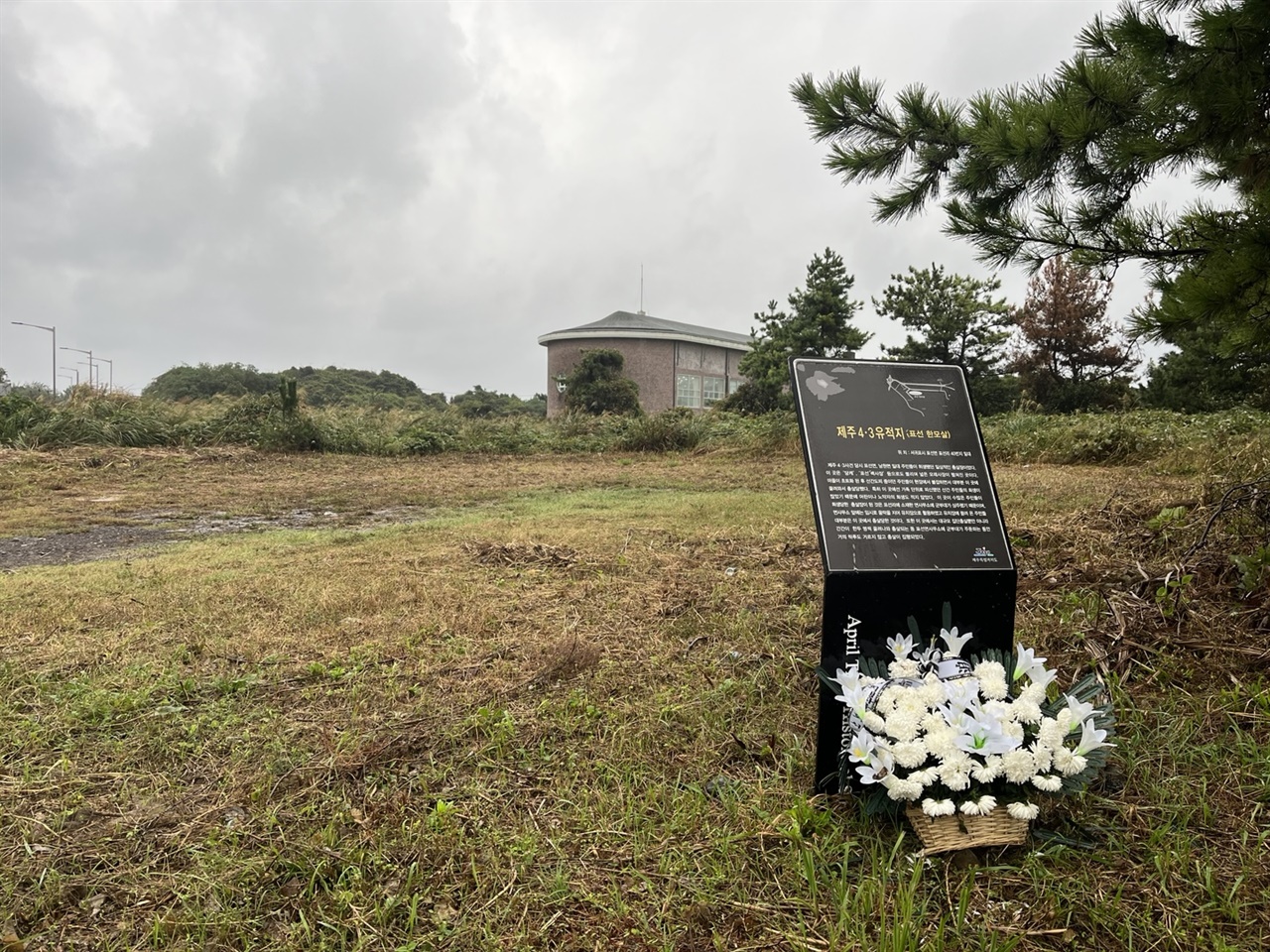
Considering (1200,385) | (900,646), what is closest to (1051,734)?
(900,646)

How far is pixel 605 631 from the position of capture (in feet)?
11.5

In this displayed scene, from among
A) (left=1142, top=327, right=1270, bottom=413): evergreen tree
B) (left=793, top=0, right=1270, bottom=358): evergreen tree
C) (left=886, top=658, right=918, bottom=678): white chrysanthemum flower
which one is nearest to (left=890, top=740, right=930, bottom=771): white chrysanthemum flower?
(left=886, top=658, right=918, bottom=678): white chrysanthemum flower

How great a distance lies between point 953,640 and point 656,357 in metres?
33.9

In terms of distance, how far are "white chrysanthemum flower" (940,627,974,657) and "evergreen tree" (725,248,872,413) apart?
23.1 meters

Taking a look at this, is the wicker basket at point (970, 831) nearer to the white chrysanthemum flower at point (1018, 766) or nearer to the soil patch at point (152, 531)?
the white chrysanthemum flower at point (1018, 766)

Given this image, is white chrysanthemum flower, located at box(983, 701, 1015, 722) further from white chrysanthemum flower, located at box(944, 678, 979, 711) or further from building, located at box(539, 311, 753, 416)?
building, located at box(539, 311, 753, 416)

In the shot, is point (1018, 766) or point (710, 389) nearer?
point (1018, 766)

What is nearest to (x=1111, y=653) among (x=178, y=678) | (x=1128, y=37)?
(x=1128, y=37)

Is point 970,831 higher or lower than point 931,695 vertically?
lower

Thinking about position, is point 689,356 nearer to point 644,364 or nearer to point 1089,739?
point 644,364

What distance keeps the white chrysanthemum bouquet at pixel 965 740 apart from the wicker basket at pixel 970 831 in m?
0.03

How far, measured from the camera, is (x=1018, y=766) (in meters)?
1.79

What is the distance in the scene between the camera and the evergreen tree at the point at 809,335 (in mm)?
Answer: 25141

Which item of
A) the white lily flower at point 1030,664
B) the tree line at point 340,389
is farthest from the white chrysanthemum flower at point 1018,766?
the tree line at point 340,389
